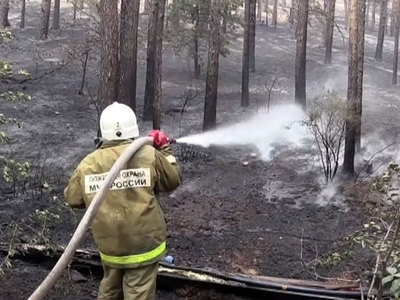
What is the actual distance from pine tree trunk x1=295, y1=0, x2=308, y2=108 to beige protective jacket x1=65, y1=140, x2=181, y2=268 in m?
16.4

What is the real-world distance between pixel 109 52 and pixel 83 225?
8.05m

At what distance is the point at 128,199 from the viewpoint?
12.9 feet

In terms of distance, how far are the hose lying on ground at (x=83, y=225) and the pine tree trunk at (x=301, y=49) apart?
16.5 metres

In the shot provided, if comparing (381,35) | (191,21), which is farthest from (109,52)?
(381,35)

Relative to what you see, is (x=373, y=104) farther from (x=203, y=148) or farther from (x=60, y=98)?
(x=60, y=98)

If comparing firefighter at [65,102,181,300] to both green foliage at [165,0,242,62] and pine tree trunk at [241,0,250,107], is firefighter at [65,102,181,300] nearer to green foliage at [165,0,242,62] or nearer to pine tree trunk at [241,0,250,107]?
pine tree trunk at [241,0,250,107]

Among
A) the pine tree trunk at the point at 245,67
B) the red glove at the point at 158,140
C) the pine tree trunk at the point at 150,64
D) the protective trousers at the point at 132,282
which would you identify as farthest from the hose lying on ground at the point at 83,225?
the pine tree trunk at the point at 245,67

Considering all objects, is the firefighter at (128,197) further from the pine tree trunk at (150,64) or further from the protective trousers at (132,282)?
the pine tree trunk at (150,64)

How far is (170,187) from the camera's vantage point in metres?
4.12

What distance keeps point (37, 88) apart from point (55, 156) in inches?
316

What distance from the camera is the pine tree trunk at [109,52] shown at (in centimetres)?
1045

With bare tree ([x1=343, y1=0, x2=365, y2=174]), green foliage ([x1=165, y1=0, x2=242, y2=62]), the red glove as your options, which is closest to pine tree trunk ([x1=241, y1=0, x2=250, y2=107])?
green foliage ([x1=165, y1=0, x2=242, y2=62])

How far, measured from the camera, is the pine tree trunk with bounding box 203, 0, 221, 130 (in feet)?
50.6

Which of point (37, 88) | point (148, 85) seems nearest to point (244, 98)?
point (148, 85)
